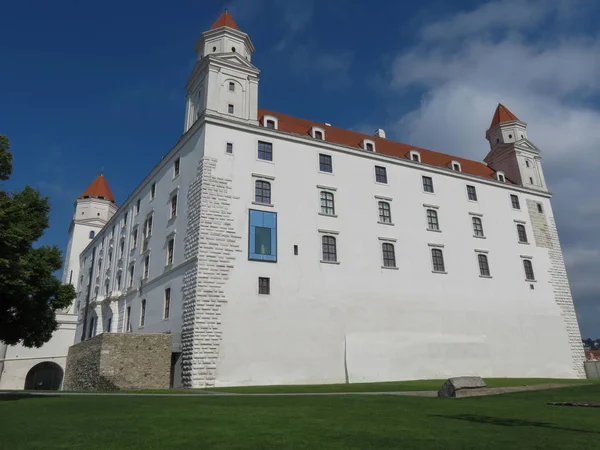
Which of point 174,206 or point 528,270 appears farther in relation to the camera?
point 528,270

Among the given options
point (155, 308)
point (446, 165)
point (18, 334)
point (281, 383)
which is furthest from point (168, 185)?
point (446, 165)

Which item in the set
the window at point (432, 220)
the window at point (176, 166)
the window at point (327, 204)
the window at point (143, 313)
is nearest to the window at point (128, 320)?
the window at point (143, 313)

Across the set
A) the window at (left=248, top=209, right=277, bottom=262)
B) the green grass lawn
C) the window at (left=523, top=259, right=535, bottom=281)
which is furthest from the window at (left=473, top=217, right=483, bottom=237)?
the green grass lawn

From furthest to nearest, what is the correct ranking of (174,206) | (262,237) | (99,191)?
(99,191) < (174,206) < (262,237)

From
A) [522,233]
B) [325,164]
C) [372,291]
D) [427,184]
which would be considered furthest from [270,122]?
[522,233]

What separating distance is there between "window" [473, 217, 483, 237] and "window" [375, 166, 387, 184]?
794 centimetres

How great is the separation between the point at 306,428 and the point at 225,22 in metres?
29.4

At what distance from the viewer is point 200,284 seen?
2261 cm

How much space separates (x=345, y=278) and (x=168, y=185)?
12.9 metres

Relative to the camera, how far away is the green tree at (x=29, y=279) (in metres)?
14.8

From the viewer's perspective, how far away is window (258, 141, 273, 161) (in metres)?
27.2

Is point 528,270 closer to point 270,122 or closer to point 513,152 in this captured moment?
point 513,152

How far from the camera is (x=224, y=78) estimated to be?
27922mm

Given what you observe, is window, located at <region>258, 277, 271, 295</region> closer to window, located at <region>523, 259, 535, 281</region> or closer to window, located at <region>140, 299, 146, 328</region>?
window, located at <region>140, 299, 146, 328</region>
